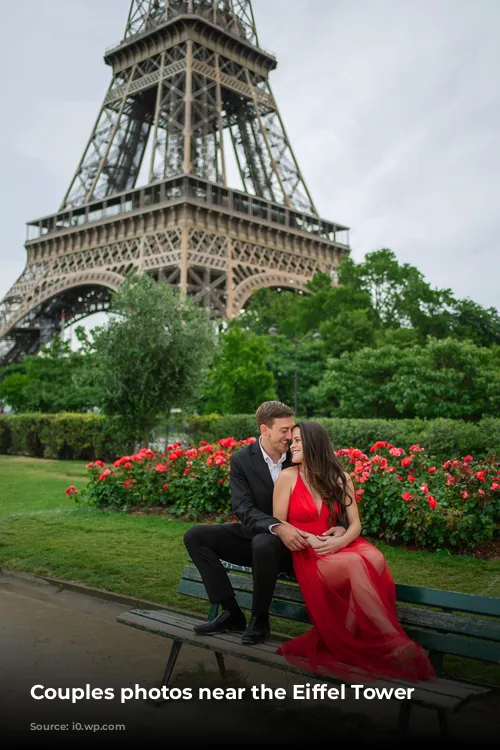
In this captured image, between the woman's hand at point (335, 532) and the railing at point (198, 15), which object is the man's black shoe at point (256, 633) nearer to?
the woman's hand at point (335, 532)

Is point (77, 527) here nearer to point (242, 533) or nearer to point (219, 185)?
point (242, 533)

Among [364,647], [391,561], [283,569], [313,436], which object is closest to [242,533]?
[283,569]

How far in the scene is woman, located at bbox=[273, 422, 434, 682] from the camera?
12.0 feet

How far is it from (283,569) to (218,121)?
1561 inches

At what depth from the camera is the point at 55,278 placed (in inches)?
1722

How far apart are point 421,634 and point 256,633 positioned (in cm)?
99

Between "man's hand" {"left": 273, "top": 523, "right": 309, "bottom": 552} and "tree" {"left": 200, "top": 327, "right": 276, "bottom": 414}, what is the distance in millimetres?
23749

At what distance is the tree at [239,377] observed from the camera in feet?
93.6

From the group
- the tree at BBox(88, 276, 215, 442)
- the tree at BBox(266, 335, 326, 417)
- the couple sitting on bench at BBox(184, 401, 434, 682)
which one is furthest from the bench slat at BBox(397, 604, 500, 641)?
the tree at BBox(266, 335, 326, 417)

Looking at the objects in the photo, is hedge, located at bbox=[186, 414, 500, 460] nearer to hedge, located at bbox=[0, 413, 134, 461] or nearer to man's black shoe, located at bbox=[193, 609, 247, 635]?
hedge, located at bbox=[0, 413, 134, 461]

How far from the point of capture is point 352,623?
3.92 m

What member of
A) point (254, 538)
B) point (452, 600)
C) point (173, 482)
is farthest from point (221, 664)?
point (173, 482)

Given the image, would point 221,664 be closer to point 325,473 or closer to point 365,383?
point 325,473

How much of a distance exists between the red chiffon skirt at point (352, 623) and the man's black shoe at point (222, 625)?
0.62m
